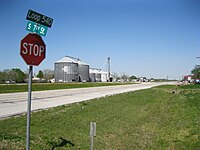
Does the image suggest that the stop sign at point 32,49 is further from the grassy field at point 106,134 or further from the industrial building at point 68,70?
the industrial building at point 68,70

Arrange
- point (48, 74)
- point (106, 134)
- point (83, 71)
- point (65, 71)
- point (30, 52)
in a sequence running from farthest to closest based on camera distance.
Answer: point (48, 74), point (83, 71), point (65, 71), point (106, 134), point (30, 52)

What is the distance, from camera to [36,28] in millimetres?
3889

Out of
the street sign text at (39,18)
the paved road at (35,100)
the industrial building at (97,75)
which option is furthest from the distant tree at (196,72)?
the street sign text at (39,18)

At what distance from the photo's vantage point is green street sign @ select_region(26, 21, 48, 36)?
3.79m

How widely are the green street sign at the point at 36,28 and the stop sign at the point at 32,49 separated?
7cm

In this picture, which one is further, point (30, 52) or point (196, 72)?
point (196, 72)

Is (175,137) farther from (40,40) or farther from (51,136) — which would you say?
(40,40)

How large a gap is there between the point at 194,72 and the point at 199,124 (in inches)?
5114

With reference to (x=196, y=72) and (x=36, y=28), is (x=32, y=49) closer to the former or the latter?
(x=36, y=28)

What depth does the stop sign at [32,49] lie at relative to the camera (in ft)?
12.2

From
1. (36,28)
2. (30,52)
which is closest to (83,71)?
(36,28)

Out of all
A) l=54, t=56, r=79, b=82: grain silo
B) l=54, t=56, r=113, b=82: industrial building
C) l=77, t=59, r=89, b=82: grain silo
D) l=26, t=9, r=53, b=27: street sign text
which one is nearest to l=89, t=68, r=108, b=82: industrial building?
l=77, t=59, r=89, b=82: grain silo

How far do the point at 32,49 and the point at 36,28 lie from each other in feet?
1.30

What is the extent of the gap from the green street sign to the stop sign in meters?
0.07
